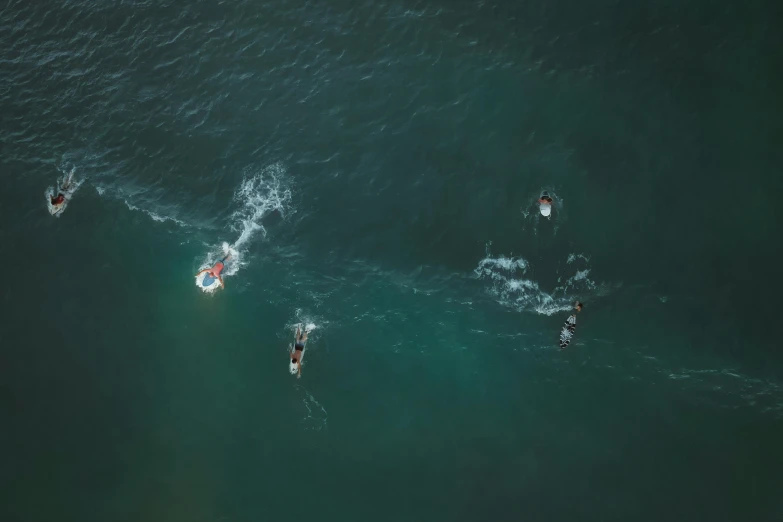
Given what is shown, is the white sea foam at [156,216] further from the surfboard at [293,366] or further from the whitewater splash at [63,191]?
the surfboard at [293,366]

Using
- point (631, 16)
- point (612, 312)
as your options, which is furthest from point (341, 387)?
point (631, 16)

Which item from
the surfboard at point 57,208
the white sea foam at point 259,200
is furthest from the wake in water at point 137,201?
the white sea foam at point 259,200

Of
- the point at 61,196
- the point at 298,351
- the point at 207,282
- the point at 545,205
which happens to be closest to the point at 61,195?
the point at 61,196

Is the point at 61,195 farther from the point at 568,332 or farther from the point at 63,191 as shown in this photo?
the point at 568,332

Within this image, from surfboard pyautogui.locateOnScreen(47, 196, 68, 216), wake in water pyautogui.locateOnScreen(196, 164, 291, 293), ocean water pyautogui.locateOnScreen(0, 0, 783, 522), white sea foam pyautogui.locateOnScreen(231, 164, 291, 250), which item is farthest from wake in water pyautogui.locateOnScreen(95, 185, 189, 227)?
white sea foam pyautogui.locateOnScreen(231, 164, 291, 250)

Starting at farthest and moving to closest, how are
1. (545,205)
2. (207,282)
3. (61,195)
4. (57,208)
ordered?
1. (61,195)
2. (57,208)
3. (207,282)
4. (545,205)

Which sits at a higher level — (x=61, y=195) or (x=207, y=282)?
(x=61, y=195)

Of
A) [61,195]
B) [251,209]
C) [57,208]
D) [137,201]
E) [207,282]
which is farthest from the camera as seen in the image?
[61,195]

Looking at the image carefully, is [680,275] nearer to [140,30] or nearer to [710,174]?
[710,174]
